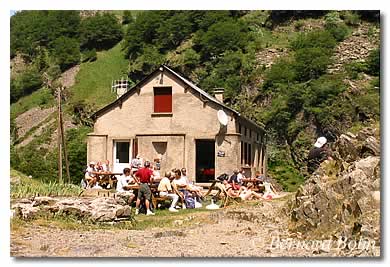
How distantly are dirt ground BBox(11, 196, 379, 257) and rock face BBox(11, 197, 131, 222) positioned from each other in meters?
0.20

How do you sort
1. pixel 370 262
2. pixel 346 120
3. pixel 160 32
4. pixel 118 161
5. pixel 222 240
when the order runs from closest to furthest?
1. pixel 370 262
2. pixel 222 240
3. pixel 346 120
4. pixel 160 32
5. pixel 118 161

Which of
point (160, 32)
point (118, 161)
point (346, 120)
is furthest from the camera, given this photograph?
point (118, 161)

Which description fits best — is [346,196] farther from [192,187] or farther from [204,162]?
[204,162]

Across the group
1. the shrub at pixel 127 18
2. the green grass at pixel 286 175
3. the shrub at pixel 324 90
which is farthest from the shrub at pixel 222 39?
the green grass at pixel 286 175

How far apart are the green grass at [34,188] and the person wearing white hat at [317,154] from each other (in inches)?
132

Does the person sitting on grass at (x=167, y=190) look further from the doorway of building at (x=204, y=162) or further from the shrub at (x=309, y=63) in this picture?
the shrub at (x=309, y=63)

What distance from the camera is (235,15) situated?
32.5 feet

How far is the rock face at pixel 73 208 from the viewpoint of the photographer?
8.62 metres

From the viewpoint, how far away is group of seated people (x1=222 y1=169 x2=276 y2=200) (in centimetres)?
1013

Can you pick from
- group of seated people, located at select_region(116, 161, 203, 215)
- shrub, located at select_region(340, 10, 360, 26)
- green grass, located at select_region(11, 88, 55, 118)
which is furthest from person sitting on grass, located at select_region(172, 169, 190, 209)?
shrub, located at select_region(340, 10, 360, 26)

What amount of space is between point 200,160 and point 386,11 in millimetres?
4063

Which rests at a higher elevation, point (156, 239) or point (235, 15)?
point (235, 15)
